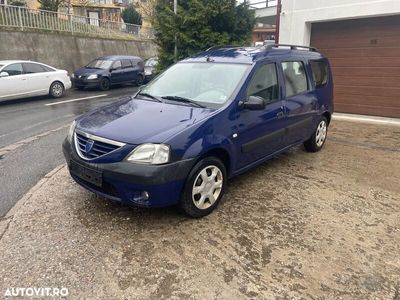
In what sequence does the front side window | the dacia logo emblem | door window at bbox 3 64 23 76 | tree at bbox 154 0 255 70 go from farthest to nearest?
door window at bbox 3 64 23 76 < tree at bbox 154 0 255 70 < the front side window < the dacia logo emblem

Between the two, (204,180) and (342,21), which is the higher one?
(342,21)

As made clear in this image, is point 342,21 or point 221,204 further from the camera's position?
point 342,21

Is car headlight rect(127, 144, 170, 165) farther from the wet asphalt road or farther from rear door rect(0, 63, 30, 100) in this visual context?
rear door rect(0, 63, 30, 100)

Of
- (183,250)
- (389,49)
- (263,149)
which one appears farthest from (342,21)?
(183,250)

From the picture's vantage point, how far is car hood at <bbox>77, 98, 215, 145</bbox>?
127 inches

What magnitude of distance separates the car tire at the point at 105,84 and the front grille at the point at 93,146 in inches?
470

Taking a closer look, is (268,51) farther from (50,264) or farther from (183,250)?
(50,264)

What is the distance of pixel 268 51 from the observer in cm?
466

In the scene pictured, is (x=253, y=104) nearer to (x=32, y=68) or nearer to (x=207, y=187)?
(x=207, y=187)

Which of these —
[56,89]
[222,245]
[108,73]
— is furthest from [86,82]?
[222,245]

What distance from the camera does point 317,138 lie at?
5.96 m

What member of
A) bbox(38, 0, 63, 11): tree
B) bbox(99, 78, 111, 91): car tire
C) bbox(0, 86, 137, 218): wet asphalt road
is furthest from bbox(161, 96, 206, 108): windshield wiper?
bbox(38, 0, 63, 11): tree

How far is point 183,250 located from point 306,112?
315cm

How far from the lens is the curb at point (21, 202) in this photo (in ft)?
11.2
